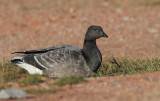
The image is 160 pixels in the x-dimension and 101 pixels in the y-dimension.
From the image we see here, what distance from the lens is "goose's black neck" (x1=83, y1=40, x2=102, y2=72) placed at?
970 cm

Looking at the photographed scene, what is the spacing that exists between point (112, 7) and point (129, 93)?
1803 cm

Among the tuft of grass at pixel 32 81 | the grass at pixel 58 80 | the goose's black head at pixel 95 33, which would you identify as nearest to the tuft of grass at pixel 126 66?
the grass at pixel 58 80

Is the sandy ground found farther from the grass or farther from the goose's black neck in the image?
the goose's black neck

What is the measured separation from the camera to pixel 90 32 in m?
10.0

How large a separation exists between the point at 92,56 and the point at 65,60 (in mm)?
741

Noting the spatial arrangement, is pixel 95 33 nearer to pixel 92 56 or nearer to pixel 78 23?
pixel 92 56

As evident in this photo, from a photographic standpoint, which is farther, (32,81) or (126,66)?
(126,66)

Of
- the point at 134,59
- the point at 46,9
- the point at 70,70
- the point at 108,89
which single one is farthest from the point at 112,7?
the point at 108,89

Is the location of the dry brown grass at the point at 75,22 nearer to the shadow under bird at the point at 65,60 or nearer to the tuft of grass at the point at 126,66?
the tuft of grass at the point at 126,66

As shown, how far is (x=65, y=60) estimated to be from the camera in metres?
9.55

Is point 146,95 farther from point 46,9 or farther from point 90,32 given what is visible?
point 46,9

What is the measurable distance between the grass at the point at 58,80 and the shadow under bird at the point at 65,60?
34 centimetres

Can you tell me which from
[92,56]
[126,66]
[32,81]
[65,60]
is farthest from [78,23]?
[32,81]

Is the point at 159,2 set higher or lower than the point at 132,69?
higher
